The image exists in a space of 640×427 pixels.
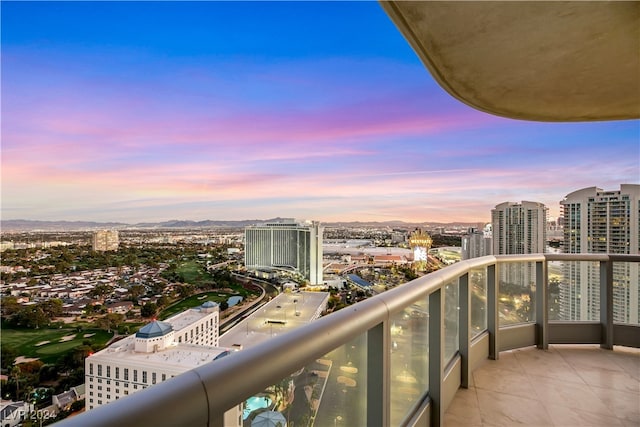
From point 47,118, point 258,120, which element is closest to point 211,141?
point 258,120

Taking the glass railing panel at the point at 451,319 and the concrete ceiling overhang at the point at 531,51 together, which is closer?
the concrete ceiling overhang at the point at 531,51

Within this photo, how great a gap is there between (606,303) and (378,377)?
4.13 meters

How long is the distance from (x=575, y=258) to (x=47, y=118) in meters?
10.1

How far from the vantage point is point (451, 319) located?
279 cm

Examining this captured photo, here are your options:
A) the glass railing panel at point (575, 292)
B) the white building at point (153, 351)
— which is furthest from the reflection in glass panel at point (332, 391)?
the glass railing panel at point (575, 292)

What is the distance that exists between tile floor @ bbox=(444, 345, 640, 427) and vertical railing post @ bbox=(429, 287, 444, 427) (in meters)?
0.42

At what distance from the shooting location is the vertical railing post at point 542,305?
4012mm

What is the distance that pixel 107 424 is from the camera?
508 mm

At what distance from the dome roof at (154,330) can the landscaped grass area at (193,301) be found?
86 cm

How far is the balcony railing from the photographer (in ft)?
2.21

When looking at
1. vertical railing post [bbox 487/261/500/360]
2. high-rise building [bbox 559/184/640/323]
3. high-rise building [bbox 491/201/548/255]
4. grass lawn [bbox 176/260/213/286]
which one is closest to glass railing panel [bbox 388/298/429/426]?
vertical railing post [bbox 487/261/500/360]

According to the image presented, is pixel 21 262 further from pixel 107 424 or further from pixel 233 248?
pixel 107 424

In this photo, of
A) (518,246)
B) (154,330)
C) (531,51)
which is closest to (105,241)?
(154,330)

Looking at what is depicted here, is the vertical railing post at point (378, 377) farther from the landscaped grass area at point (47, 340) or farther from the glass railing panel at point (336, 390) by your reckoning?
the landscaped grass area at point (47, 340)
